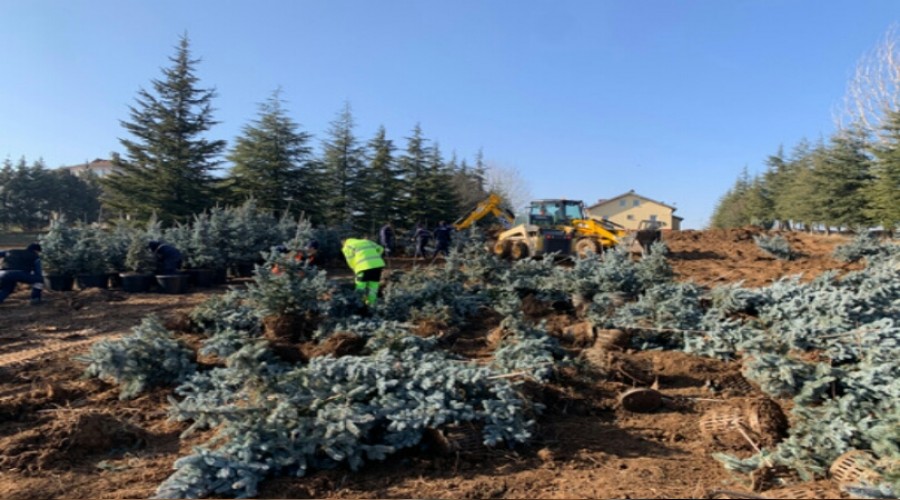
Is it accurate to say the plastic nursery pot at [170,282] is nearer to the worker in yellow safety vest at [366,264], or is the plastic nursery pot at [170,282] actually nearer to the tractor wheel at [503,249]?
the worker in yellow safety vest at [366,264]

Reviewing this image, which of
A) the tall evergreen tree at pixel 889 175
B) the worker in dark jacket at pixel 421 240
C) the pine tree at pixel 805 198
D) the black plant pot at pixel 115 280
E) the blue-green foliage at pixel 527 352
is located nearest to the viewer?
the blue-green foliage at pixel 527 352

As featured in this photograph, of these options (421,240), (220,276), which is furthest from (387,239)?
(220,276)

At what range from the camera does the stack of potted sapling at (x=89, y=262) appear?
420 inches

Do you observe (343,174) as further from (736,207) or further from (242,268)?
(736,207)

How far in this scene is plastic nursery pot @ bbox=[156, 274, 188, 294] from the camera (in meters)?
10.6

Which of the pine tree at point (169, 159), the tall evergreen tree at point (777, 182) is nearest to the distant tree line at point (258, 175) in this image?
the pine tree at point (169, 159)

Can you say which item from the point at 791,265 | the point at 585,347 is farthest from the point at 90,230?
the point at 791,265

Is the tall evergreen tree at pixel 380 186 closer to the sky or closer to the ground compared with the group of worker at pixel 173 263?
closer to the sky

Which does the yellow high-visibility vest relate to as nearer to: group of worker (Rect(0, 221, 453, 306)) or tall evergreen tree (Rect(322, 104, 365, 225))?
group of worker (Rect(0, 221, 453, 306))

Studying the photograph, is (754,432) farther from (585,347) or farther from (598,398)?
(585,347)

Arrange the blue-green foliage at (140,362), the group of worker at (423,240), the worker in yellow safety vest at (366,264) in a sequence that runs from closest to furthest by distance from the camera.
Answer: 1. the blue-green foliage at (140,362)
2. the worker in yellow safety vest at (366,264)
3. the group of worker at (423,240)

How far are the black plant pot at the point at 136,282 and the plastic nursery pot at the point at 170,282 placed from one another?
0.20 metres

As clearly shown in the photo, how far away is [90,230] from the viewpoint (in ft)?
37.7

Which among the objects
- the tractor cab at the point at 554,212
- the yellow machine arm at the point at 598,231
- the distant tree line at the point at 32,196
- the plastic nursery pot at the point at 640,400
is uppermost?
the distant tree line at the point at 32,196
